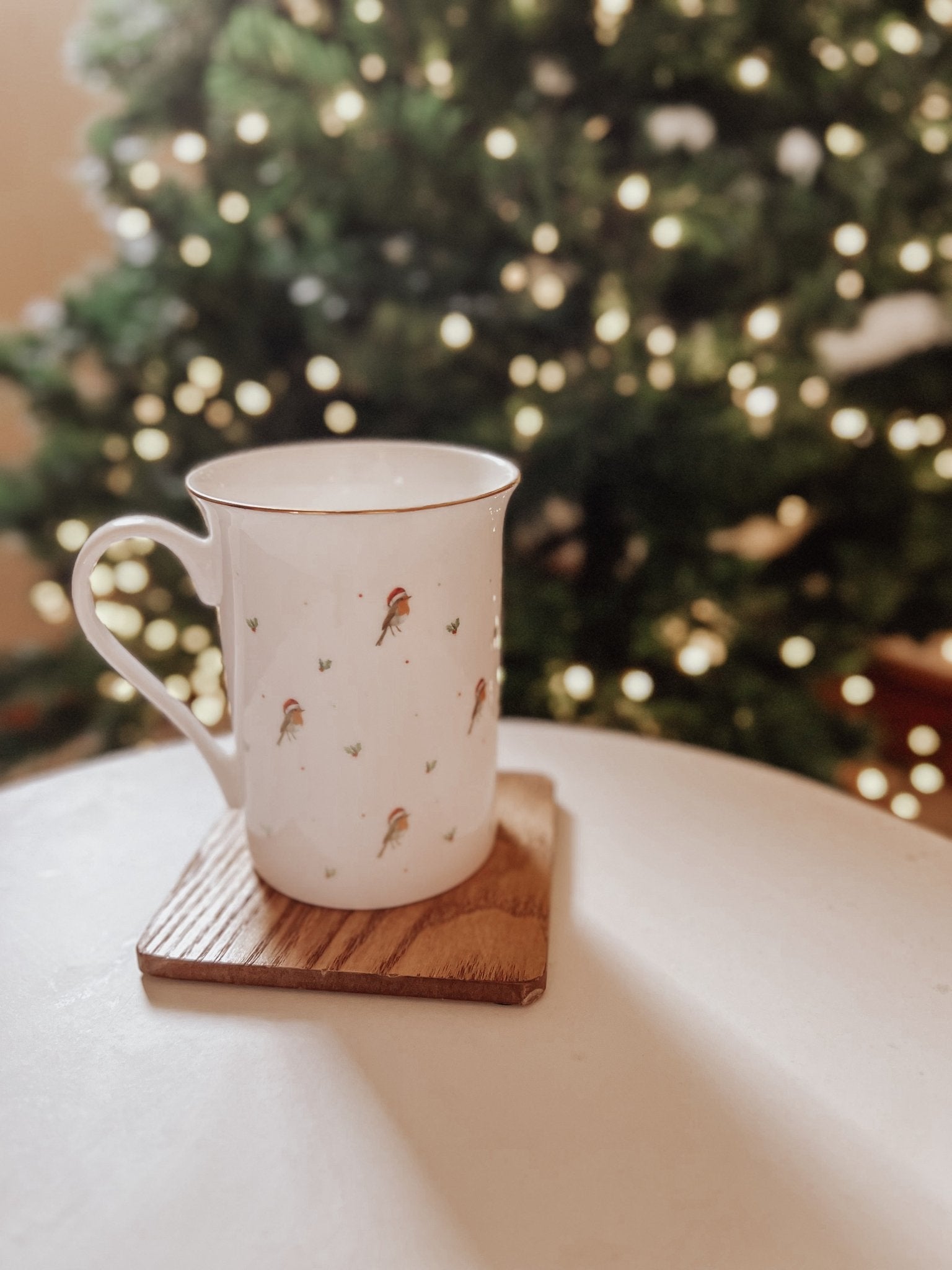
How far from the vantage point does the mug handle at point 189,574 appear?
1.36ft

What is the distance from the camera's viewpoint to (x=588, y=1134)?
34 cm

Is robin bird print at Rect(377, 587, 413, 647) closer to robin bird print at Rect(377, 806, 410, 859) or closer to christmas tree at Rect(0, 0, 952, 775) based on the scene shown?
robin bird print at Rect(377, 806, 410, 859)

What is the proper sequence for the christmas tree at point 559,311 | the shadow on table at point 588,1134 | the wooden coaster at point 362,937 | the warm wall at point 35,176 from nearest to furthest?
the shadow on table at point 588,1134 < the wooden coaster at point 362,937 < the christmas tree at point 559,311 < the warm wall at point 35,176

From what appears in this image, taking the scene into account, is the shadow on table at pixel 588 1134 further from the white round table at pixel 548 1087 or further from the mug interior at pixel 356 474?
the mug interior at pixel 356 474

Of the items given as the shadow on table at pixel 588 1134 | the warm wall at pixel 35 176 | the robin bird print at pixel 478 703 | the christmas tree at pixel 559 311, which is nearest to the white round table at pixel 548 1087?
the shadow on table at pixel 588 1134

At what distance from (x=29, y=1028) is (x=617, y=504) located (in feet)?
3.05

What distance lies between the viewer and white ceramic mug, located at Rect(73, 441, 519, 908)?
398 millimetres

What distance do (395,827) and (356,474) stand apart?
0.66 feet

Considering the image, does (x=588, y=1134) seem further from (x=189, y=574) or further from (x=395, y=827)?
(x=189, y=574)

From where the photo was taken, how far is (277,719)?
427 mm

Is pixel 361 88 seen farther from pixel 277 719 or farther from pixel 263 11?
pixel 277 719

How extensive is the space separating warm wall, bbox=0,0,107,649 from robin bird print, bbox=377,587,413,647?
4.43 feet

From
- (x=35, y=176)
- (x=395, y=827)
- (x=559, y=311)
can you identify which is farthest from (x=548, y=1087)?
(x=35, y=176)

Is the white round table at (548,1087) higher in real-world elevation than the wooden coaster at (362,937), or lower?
lower
